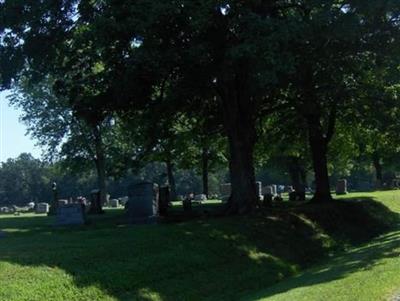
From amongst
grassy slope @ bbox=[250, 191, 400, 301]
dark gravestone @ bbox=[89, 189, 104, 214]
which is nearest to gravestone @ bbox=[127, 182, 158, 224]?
grassy slope @ bbox=[250, 191, 400, 301]

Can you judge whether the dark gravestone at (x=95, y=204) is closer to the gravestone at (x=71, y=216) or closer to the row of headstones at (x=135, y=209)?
the row of headstones at (x=135, y=209)

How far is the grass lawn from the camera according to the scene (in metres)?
12.0

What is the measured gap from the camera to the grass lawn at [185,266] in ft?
39.4

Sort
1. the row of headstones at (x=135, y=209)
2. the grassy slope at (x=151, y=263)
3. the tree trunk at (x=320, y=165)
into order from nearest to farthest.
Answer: the grassy slope at (x=151, y=263) < the row of headstones at (x=135, y=209) < the tree trunk at (x=320, y=165)

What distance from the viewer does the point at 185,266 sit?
15477 mm

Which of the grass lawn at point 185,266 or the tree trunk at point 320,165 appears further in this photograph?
the tree trunk at point 320,165

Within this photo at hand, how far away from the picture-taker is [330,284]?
12.8 m

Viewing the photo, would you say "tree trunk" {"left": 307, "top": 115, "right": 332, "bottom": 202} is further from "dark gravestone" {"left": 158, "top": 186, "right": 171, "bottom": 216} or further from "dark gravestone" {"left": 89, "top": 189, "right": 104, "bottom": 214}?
"dark gravestone" {"left": 89, "top": 189, "right": 104, "bottom": 214}

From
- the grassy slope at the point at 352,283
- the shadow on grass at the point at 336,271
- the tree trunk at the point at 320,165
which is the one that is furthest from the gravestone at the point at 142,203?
the tree trunk at the point at 320,165

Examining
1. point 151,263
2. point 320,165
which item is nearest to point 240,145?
point 320,165

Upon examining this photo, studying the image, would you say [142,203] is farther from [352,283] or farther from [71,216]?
[352,283]

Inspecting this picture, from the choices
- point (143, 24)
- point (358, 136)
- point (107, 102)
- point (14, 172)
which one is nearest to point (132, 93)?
point (107, 102)

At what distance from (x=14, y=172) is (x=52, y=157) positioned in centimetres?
9330

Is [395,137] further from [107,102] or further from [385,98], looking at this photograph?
[107,102]
